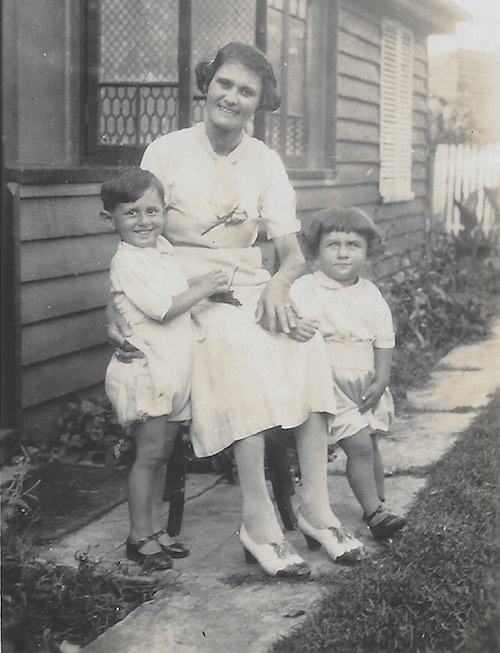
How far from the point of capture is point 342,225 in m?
3.54

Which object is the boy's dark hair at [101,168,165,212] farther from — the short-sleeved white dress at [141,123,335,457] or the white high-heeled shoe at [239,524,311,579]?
Answer: the white high-heeled shoe at [239,524,311,579]

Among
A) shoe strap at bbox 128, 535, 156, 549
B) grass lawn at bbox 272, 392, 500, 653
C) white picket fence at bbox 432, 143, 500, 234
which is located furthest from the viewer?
white picket fence at bbox 432, 143, 500, 234

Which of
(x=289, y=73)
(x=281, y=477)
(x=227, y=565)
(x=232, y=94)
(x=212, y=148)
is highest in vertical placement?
(x=289, y=73)

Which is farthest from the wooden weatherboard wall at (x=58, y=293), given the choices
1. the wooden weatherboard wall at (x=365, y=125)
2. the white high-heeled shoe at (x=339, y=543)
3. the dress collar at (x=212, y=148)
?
the wooden weatherboard wall at (x=365, y=125)

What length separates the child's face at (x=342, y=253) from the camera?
3.56m

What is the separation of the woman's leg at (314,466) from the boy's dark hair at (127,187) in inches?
34.1

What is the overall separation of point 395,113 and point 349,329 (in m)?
4.13

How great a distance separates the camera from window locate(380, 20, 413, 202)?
748 cm

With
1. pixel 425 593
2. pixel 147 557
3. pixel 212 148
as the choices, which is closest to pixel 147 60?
pixel 212 148

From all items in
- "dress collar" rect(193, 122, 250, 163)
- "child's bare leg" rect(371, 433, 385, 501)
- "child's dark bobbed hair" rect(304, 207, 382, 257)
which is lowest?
"child's bare leg" rect(371, 433, 385, 501)

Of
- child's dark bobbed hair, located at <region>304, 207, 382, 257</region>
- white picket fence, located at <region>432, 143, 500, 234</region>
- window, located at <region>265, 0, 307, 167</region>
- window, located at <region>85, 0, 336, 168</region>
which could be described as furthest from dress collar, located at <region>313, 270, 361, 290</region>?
white picket fence, located at <region>432, 143, 500, 234</region>

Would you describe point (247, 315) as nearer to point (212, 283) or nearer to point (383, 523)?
point (212, 283)

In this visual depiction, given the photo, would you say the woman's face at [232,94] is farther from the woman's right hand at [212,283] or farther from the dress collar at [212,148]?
the woman's right hand at [212,283]

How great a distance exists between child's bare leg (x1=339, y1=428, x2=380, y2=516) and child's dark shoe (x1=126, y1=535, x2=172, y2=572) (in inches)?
27.2
